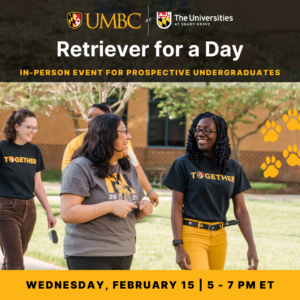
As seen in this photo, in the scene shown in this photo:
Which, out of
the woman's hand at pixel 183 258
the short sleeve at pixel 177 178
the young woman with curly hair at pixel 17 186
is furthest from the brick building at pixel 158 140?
the woman's hand at pixel 183 258

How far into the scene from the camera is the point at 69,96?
12141 mm

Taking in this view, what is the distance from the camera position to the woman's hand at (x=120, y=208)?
263cm

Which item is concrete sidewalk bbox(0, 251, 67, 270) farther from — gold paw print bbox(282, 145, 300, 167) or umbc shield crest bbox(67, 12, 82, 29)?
gold paw print bbox(282, 145, 300, 167)

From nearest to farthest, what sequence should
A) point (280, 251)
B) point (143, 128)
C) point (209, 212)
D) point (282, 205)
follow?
1. point (209, 212)
2. point (280, 251)
3. point (282, 205)
4. point (143, 128)

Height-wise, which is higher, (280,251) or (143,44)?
(143,44)

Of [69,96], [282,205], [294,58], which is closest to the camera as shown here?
[69,96]

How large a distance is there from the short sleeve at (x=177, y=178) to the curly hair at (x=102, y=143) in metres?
0.77

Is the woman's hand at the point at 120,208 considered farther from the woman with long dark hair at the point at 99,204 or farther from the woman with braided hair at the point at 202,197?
the woman with braided hair at the point at 202,197

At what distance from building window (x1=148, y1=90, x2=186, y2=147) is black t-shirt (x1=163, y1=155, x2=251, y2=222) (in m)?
18.2

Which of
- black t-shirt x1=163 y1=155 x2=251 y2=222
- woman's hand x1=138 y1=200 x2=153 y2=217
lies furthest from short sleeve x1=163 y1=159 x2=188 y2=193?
woman's hand x1=138 y1=200 x2=153 y2=217

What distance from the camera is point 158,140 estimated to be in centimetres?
2173
